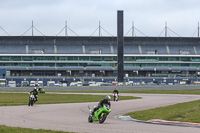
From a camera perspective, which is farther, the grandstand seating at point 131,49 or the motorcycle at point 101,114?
the grandstand seating at point 131,49

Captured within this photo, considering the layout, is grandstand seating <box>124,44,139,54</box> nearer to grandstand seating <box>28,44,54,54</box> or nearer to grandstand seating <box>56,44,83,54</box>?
grandstand seating <box>56,44,83,54</box>

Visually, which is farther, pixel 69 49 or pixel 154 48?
pixel 154 48

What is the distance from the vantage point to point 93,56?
141125 mm

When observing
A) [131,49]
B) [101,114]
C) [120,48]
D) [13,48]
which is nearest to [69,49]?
[13,48]

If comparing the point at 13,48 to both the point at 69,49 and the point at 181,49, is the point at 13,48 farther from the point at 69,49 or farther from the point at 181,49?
the point at 181,49

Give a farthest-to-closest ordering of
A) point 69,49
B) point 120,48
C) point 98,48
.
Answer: point 98,48 < point 69,49 < point 120,48

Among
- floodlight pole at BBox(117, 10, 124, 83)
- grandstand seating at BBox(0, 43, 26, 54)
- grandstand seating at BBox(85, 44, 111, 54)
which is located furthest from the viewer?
grandstand seating at BBox(85, 44, 111, 54)

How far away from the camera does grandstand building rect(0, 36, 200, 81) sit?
456 feet

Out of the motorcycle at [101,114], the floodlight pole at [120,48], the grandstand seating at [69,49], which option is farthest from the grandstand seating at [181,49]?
the motorcycle at [101,114]

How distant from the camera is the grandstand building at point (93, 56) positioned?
139000 millimetres

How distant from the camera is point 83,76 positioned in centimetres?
14038

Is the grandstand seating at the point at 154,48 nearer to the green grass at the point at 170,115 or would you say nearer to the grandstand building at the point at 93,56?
the grandstand building at the point at 93,56

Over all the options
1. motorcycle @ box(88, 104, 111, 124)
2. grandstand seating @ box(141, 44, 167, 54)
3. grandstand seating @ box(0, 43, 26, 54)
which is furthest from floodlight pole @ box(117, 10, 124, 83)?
motorcycle @ box(88, 104, 111, 124)

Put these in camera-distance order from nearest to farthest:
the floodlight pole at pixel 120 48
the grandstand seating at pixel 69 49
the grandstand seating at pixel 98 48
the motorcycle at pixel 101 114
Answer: the motorcycle at pixel 101 114 < the floodlight pole at pixel 120 48 < the grandstand seating at pixel 69 49 < the grandstand seating at pixel 98 48
